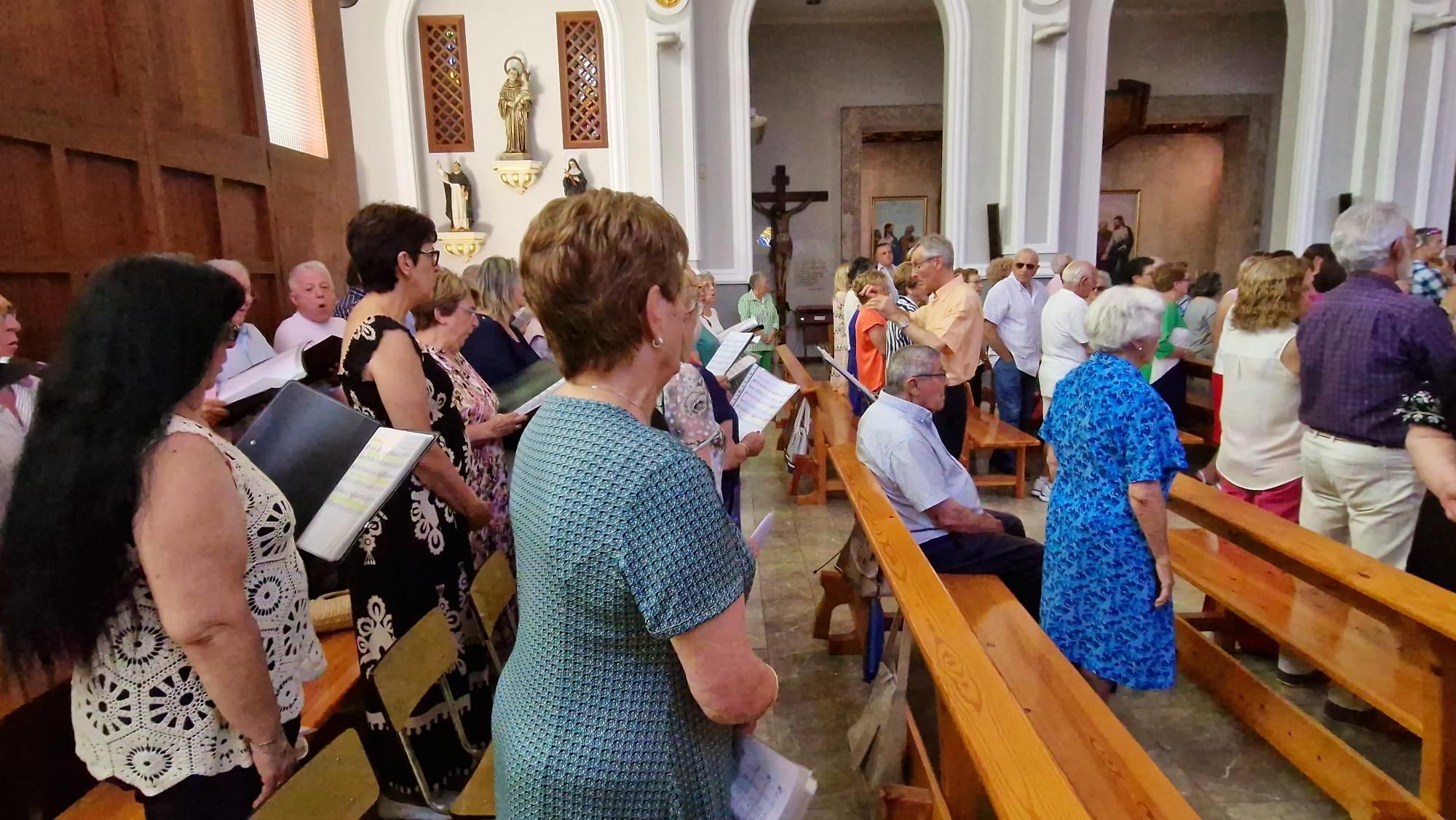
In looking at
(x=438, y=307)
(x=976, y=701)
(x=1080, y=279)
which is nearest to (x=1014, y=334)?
(x=1080, y=279)

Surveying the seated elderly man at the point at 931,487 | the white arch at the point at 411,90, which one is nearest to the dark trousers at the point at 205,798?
the seated elderly man at the point at 931,487

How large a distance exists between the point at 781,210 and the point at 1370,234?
919cm

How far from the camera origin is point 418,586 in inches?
73.9

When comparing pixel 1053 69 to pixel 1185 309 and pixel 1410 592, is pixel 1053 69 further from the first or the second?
pixel 1410 592

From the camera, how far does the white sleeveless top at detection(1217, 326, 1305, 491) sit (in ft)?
9.58

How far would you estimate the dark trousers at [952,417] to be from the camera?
4.03 meters

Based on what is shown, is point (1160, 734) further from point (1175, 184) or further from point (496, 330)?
point (1175, 184)

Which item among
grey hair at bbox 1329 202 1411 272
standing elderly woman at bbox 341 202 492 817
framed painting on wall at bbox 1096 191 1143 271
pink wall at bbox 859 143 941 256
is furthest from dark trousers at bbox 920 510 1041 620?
framed painting on wall at bbox 1096 191 1143 271

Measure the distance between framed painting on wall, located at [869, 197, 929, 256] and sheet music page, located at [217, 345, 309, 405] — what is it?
36.3ft

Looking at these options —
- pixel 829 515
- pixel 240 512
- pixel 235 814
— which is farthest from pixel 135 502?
pixel 829 515

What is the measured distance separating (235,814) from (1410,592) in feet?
8.08

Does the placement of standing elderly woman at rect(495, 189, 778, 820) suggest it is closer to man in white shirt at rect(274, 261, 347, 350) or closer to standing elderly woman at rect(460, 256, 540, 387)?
standing elderly woman at rect(460, 256, 540, 387)

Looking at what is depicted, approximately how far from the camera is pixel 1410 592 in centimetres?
186

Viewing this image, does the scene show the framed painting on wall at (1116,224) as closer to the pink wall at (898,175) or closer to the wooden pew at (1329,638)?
the pink wall at (898,175)
